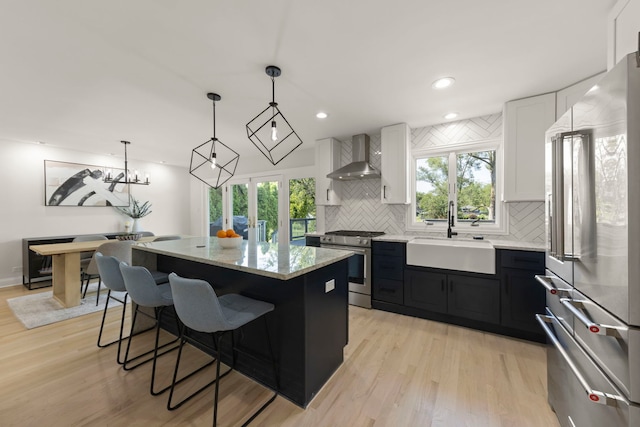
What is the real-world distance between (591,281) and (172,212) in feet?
24.0

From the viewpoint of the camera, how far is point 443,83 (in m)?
2.44

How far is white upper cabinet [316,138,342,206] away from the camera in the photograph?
164 inches

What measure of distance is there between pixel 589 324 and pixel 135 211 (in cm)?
698

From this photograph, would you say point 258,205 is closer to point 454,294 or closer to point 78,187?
point 78,187

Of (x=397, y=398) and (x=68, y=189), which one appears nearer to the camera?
(x=397, y=398)

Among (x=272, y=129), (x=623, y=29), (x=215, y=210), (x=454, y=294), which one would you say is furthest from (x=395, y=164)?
(x=215, y=210)

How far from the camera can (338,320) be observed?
2.09 meters

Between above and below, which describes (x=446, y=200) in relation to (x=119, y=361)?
above

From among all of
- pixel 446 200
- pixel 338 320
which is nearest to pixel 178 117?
pixel 338 320

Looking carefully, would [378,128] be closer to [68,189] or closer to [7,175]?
[68,189]

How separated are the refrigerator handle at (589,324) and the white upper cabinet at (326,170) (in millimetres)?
3160

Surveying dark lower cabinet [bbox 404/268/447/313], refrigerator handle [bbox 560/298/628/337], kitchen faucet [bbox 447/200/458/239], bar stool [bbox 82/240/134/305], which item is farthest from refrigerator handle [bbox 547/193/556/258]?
bar stool [bbox 82/240/134/305]

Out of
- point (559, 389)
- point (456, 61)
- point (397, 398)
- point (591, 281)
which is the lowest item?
point (397, 398)

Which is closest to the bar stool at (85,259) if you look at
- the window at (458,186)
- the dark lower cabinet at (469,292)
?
the dark lower cabinet at (469,292)
